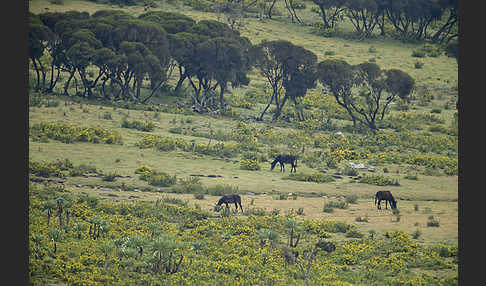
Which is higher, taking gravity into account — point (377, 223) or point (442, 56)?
point (442, 56)

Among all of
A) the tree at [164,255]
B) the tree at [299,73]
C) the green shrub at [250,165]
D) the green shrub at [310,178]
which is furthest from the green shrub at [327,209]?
the tree at [299,73]

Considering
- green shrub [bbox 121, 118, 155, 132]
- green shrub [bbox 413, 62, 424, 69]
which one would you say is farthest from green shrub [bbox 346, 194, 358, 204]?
green shrub [bbox 413, 62, 424, 69]

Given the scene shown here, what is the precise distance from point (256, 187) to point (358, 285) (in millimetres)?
12048

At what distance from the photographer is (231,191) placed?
1062 inches

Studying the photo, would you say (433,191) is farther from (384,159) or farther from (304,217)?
(304,217)

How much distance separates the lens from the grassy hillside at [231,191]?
17.8m

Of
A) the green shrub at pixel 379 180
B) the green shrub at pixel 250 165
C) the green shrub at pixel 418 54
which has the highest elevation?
the green shrub at pixel 418 54

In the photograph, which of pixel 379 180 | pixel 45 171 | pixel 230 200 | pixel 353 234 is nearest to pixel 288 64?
pixel 379 180

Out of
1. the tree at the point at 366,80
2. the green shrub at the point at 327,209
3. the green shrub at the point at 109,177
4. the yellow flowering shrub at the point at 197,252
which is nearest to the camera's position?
the yellow flowering shrub at the point at 197,252

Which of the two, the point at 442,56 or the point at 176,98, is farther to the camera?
the point at 442,56

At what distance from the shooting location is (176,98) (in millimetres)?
50469

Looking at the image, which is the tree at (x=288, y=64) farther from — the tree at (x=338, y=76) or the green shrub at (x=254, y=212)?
the green shrub at (x=254, y=212)

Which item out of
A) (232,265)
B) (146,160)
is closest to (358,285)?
(232,265)

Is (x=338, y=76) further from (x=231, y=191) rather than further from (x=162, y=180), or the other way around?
(x=162, y=180)
